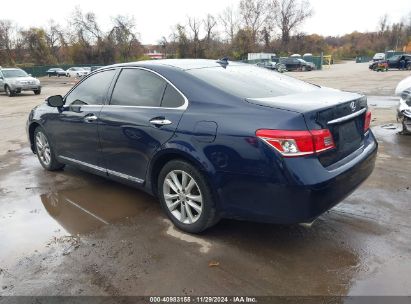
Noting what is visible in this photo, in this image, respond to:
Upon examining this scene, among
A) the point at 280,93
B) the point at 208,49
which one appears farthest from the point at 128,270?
the point at 208,49

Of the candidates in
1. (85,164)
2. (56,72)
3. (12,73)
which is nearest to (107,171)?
(85,164)

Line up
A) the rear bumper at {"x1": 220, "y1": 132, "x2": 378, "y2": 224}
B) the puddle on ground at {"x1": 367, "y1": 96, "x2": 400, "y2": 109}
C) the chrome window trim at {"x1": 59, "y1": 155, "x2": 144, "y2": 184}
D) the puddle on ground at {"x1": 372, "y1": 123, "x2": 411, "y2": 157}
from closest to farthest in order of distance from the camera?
the rear bumper at {"x1": 220, "y1": 132, "x2": 378, "y2": 224} → the chrome window trim at {"x1": 59, "y1": 155, "x2": 144, "y2": 184} → the puddle on ground at {"x1": 372, "y1": 123, "x2": 411, "y2": 157} → the puddle on ground at {"x1": 367, "y1": 96, "x2": 400, "y2": 109}

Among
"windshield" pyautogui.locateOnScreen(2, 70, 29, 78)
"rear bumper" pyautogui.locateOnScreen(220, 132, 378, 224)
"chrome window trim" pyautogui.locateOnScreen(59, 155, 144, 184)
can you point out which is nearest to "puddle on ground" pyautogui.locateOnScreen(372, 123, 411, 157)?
"rear bumper" pyautogui.locateOnScreen(220, 132, 378, 224)

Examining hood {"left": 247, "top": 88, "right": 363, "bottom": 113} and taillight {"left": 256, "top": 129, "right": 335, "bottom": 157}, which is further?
hood {"left": 247, "top": 88, "right": 363, "bottom": 113}

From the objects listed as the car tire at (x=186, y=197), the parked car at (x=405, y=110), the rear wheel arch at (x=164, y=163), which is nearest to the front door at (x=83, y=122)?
the rear wheel arch at (x=164, y=163)

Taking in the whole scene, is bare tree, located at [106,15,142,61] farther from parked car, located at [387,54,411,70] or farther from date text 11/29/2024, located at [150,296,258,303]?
date text 11/29/2024, located at [150,296,258,303]

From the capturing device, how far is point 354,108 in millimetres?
3488

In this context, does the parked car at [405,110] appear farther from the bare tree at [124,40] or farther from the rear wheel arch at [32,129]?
the bare tree at [124,40]

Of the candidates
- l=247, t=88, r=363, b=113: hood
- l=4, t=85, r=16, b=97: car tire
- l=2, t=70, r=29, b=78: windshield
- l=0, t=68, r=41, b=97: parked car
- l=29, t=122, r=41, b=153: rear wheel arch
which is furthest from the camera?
l=2, t=70, r=29, b=78: windshield

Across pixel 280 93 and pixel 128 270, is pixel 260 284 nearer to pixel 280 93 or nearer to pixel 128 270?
pixel 128 270

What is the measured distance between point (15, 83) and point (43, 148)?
17.9m

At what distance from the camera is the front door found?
4582 millimetres

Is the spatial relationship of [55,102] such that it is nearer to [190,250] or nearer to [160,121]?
[160,121]

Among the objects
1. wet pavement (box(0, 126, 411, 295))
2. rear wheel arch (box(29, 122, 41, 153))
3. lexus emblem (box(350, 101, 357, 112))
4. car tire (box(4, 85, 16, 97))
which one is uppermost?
lexus emblem (box(350, 101, 357, 112))
